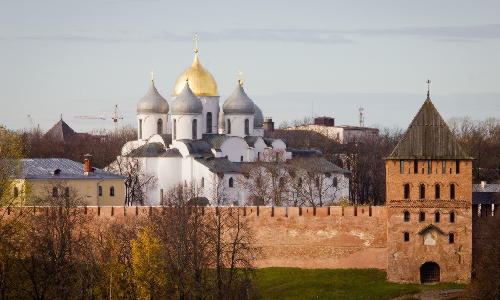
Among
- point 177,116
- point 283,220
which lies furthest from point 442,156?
point 177,116

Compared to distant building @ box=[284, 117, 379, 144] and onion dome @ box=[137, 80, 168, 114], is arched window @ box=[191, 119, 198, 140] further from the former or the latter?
distant building @ box=[284, 117, 379, 144]

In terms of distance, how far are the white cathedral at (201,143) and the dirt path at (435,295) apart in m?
20.4

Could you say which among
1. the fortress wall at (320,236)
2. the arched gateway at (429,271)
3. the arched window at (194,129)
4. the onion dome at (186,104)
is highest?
the onion dome at (186,104)

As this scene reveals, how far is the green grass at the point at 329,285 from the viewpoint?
45.4 meters

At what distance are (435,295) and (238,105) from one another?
93.5 feet

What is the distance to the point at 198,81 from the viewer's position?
73.1 meters

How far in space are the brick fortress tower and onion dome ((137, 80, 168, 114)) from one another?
2622 cm

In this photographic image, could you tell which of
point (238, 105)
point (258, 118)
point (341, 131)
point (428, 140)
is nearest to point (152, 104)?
point (238, 105)

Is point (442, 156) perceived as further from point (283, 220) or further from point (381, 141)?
point (381, 141)

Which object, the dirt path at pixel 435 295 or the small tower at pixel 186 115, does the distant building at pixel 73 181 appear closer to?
the small tower at pixel 186 115

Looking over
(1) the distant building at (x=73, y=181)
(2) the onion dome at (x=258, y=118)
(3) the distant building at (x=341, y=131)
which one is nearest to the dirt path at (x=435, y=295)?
(1) the distant building at (x=73, y=181)

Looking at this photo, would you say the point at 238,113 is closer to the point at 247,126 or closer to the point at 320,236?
the point at 247,126

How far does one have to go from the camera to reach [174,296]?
42812mm

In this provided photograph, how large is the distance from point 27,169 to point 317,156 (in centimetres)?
1856
